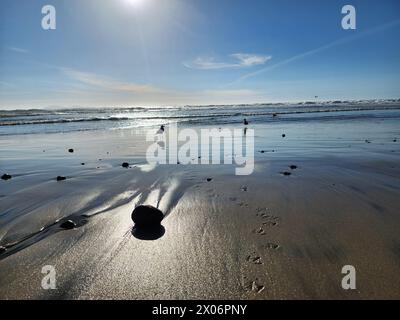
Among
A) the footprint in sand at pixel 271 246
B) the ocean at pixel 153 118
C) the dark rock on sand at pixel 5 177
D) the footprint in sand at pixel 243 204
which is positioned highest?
the ocean at pixel 153 118

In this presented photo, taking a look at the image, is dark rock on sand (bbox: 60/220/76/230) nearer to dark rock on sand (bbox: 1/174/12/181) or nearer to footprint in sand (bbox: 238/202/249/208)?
footprint in sand (bbox: 238/202/249/208)

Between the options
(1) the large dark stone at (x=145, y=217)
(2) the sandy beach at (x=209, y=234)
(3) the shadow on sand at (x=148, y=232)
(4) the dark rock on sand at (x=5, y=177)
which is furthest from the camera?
(4) the dark rock on sand at (x=5, y=177)

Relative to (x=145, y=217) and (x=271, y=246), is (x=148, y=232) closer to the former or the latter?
(x=145, y=217)

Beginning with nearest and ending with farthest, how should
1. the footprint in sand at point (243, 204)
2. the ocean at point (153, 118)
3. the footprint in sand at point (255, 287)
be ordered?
the footprint in sand at point (255, 287)
the footprint in sand at point (243, 204)
the ocean at point (153, 118)

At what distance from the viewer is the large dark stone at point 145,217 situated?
4434 millimetres

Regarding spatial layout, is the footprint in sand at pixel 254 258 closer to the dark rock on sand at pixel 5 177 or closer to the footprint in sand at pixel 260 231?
the footprint in sand at pixel 260 231

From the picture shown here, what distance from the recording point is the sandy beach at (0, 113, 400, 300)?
10.1 feet

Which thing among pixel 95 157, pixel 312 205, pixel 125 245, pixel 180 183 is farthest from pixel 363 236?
pixel 95 157

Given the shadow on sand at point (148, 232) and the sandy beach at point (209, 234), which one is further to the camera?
the shadow on sand at point (148, 232)

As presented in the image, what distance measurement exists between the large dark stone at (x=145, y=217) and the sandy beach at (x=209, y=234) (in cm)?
19

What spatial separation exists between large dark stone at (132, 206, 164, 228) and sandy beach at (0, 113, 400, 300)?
0.19 metres

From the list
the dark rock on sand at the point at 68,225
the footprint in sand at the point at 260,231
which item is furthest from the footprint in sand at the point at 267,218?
Result: the dark rock on sand at the point at 68,225
